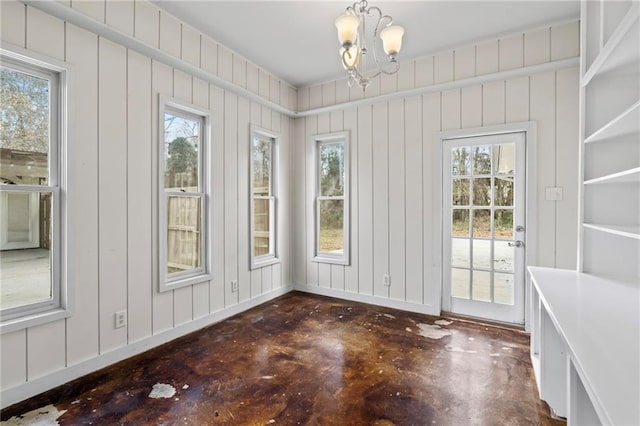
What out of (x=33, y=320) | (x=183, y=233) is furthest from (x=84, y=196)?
(x=183, y=233)

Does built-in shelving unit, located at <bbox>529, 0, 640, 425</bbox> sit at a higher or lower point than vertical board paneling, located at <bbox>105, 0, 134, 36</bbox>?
lower

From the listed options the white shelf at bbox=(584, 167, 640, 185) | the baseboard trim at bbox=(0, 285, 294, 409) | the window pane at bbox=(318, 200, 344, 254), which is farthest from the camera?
the window pane at bbox=(318, 200, 344, 254)

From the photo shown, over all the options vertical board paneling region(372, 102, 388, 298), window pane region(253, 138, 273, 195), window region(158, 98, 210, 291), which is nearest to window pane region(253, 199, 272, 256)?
window pane region(253, 138, 273, 195)

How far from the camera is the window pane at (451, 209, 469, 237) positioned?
3.49 meters

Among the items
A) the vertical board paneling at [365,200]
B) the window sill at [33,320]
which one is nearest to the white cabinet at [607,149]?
the vertical board paneling at [365,200]

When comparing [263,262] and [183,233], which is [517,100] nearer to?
[263,262]

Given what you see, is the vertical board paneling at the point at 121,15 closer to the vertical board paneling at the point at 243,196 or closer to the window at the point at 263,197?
the vertical board paneling at the point at 243,196

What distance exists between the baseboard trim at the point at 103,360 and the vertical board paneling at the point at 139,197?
3.9 inches

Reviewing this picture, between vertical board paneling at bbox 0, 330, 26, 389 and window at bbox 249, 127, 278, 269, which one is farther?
window at bbox 249, 127, 278, 269

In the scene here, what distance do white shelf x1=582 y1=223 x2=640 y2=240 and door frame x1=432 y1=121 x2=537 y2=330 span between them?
3.33 ft

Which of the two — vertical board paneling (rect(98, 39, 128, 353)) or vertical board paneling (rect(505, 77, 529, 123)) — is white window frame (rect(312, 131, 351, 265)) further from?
vertical board paneling (rect(98, 39, 128, 353))

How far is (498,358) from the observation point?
259 centimetres

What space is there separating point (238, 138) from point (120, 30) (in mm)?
1463

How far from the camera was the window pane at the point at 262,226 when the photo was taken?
13.4 ft
